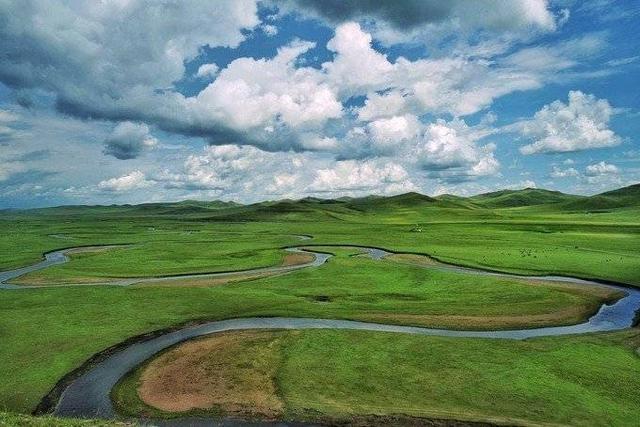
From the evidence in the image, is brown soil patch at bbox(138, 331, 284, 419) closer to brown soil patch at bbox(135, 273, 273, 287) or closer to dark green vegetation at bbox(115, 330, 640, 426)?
dark green vegetation at bbox(115, 330, 640, 426)

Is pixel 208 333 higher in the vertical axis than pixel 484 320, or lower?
higher

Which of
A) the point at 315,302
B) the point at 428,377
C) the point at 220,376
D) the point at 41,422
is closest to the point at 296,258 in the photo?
the point at 315,302

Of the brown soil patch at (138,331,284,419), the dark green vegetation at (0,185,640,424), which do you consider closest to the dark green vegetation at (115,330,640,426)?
the brown soil patch at (138,331,284,419)

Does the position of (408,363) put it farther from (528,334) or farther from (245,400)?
(528,334)

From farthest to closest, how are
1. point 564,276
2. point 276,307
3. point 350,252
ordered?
point 350,252, point 564,276, point 276,307

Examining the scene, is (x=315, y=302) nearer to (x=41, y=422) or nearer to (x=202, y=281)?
(x=202, y=281)

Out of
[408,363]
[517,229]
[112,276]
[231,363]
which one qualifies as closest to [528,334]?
[408,363]
